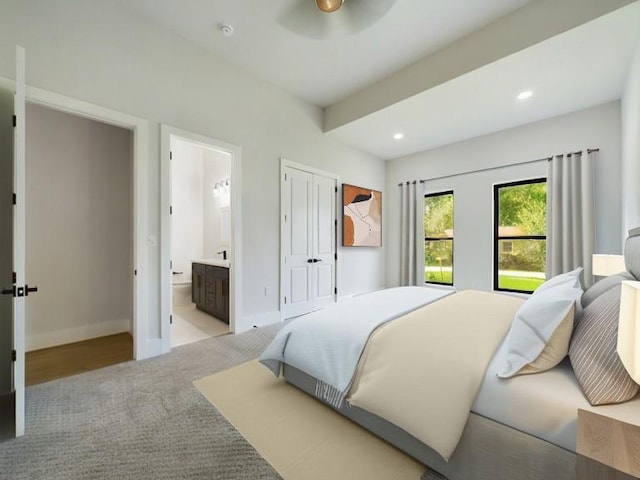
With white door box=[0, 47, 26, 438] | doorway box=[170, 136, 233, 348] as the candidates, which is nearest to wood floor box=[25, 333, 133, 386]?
white door box=[0, 47, 26, 438]

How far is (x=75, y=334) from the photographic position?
3041 millimetres

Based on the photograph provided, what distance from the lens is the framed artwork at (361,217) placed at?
4.66 metres

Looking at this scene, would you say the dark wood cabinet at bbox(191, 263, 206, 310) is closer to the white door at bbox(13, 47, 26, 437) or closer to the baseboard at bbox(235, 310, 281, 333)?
the baseboard at bbox(235, 310, 281, 333)

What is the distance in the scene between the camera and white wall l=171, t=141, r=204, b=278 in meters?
5.29

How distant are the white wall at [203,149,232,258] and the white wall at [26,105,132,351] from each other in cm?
175

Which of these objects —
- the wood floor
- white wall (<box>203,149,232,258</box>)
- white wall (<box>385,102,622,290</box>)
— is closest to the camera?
the wood floor

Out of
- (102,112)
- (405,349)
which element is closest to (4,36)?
(102,112)

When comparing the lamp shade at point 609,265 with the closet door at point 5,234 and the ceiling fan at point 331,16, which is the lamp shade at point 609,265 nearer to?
the ceiling fan at point 331,16

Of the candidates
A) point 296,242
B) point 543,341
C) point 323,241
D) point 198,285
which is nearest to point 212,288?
point 198,285

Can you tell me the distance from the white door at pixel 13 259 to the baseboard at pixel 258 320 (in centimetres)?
183

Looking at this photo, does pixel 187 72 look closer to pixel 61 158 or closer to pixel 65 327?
pixel 61 158

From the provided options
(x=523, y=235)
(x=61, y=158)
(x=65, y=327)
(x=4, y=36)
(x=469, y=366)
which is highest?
(x=4, y=36)

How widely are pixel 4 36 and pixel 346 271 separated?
439 centimetres

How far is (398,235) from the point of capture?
17.4 feet
